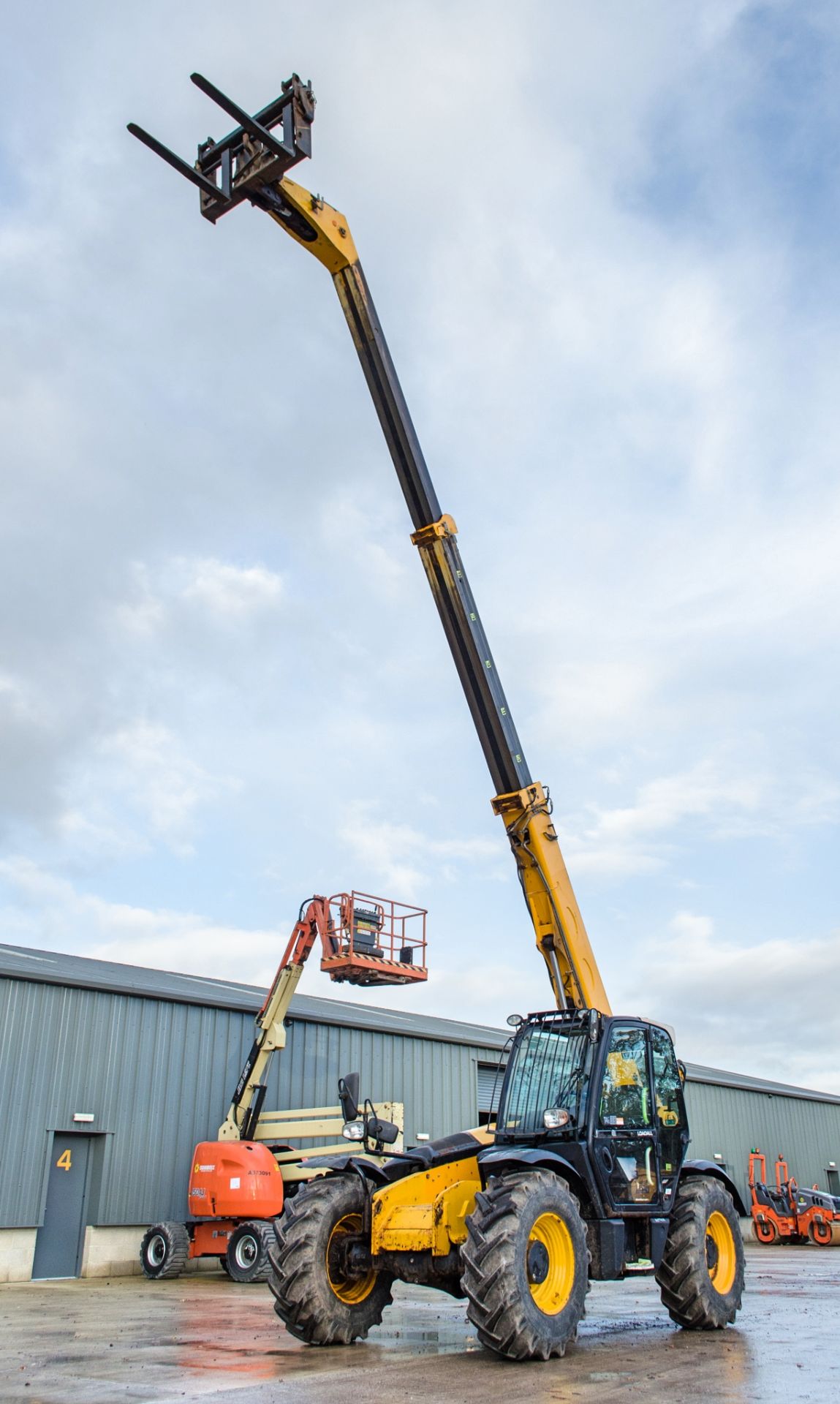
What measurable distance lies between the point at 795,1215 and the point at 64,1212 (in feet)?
65.6

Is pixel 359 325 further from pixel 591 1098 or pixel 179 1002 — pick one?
pixel 179 1002

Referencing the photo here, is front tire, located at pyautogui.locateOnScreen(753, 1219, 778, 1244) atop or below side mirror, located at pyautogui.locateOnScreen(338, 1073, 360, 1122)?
below

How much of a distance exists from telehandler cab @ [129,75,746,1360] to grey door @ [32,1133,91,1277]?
39.1 feet

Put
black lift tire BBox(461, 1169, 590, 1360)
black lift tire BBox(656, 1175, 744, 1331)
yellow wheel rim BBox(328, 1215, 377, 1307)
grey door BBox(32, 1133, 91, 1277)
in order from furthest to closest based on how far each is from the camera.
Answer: grey door BBox(32, 1133, 91, 1277) → black lift tire BBox(656, 1175, 744, 1331) → yellow wheel rim BBox(328, 1215, 377, 1307) → black lift tire BBox(461, 1169, 590, 1360)

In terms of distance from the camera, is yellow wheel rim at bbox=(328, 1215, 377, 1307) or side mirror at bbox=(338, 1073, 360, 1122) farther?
side mirror at bbox=(338, 1073, 360, 1122)

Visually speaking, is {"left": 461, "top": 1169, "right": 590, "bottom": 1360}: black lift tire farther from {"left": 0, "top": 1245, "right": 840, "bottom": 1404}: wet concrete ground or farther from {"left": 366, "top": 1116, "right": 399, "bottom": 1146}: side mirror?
{"left": 366, "top": 1116, "right": 399, "bottom": 1146}: side mirror

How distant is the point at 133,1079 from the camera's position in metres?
21.1

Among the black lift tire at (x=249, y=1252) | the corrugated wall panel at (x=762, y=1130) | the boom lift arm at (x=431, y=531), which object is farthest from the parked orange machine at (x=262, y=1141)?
the corrugated wall panel at (x=762, y=1130)

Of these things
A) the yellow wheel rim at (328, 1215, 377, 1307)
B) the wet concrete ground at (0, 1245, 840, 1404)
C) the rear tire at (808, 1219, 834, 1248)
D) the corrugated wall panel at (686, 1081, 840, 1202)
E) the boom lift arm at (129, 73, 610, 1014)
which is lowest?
the wet concrete ground at (0, 1245, 840, 1404)

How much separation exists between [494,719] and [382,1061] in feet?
51.2

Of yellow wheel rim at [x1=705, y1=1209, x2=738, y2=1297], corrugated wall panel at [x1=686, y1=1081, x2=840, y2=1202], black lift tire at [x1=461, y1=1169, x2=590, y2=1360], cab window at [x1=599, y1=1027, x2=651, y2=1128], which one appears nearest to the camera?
black lift tire at [x1=461, y1=1169, x2=590, y2=1360]

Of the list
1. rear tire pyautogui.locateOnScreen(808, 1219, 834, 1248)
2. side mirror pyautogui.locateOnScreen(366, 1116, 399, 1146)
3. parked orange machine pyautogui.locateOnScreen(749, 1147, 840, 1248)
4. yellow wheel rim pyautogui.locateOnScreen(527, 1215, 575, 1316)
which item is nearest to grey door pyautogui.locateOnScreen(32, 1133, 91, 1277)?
side mirror pyautogui.locateOnScreen(366, 1116, 399, 1146)

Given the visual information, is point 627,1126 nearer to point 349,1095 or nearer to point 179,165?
point 349,1095

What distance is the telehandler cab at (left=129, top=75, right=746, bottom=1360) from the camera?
29.1 feet
